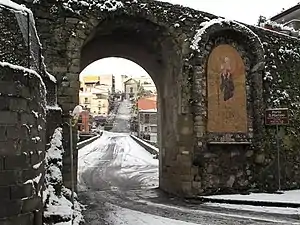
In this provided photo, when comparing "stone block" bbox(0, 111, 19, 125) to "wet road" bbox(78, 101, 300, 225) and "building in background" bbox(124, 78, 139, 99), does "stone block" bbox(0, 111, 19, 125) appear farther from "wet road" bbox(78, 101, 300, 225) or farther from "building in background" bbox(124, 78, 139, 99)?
"building in background" bbox(124, 78, 139, 99)

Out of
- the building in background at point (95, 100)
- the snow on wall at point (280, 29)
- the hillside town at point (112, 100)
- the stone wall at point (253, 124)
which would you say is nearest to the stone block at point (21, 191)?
the stone wall at point (253, 124)

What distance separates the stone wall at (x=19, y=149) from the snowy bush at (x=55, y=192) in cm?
86

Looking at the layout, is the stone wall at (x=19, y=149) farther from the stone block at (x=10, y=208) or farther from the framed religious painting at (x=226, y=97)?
the framed religious painting at (x=226, y=97)

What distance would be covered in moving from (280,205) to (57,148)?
17.1 ft

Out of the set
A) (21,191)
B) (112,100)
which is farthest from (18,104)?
(112,100)

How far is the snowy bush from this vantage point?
5.93 m

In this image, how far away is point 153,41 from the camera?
12.1 m

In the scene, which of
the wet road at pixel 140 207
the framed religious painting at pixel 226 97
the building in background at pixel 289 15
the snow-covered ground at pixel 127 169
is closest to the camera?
the wet road at pixel 140 207

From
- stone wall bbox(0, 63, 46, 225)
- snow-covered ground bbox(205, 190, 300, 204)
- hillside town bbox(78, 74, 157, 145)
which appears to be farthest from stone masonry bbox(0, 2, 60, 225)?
hillside town bbox(78, 74, 157, 145)

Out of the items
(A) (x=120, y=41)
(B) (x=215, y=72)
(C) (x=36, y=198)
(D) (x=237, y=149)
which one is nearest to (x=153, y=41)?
(A) (x=120, y=41)

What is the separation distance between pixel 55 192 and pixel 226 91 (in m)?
6.03

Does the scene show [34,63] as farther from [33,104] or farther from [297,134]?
[297,134]

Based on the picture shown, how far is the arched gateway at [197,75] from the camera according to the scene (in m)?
10.2

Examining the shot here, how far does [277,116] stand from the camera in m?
11.6
